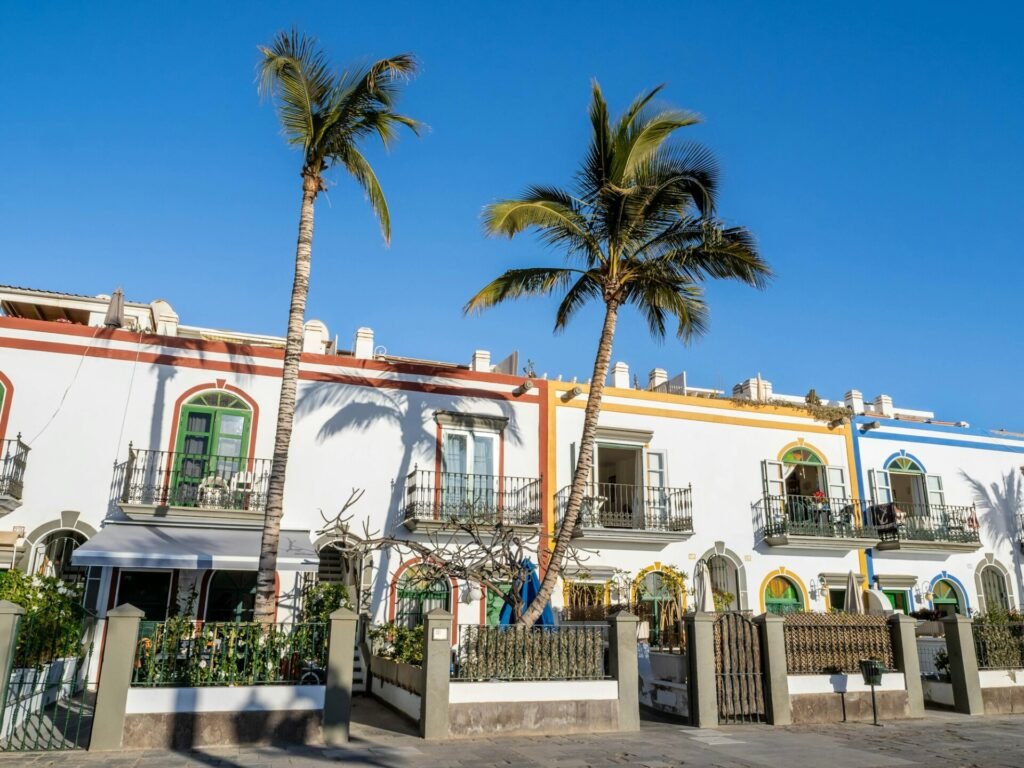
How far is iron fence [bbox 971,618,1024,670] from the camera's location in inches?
645

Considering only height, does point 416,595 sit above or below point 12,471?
below

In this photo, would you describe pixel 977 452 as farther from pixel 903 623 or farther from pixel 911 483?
pixel 903 623

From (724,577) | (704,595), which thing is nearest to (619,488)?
(724,577)

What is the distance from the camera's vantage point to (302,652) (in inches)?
459

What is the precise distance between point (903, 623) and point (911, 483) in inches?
453

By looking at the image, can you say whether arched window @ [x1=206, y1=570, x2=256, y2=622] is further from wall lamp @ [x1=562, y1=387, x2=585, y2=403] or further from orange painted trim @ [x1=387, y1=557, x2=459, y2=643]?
wall lamp @ [x1=562, y1=387, x2=585, y2=403]

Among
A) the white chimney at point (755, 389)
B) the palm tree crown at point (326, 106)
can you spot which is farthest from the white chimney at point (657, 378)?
the palm tree crown at point (326, 106)

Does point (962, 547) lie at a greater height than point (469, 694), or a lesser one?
greater

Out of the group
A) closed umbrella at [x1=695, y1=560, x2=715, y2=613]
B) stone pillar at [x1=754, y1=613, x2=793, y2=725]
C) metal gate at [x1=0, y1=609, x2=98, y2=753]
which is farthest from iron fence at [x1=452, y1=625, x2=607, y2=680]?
metal gate at [x1=0, y1=609, x2=98, y2=753]

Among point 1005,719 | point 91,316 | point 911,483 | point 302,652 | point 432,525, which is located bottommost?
point 1005,719

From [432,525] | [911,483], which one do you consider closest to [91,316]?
[432,525]

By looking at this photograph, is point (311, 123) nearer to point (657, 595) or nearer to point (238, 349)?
point (238, 349)

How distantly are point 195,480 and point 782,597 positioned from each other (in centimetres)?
1545

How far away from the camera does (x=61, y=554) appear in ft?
54.6
